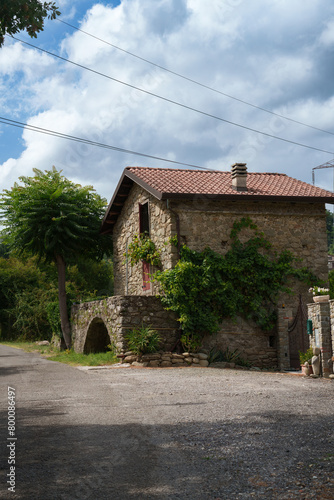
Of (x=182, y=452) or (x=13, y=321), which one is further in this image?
(x=13, y=321)

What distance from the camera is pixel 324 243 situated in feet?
52.0

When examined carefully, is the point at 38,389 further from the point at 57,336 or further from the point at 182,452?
the point at 57,336

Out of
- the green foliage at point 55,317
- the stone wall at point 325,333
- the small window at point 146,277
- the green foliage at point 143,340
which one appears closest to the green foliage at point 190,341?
the green foliage at point 143,340

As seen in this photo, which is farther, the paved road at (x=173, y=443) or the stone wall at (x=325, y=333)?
the stone wall at (x=325, y=333)

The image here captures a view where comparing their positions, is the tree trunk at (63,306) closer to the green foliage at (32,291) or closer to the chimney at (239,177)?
the green foliage at (32,291)

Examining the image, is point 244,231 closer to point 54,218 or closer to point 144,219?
point 144,219

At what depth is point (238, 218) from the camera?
49.8 feet

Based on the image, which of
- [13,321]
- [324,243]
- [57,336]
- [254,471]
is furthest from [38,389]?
[13,321]

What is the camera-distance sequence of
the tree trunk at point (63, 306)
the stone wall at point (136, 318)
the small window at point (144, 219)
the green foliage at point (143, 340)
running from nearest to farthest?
the green foliage at point (143, 340) < the stone wall at point (136, 318) < the small window at point (144, 219) < the tree trunk at point (63, 306)

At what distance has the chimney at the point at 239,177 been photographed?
51.5ft

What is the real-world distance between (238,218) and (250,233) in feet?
1.94

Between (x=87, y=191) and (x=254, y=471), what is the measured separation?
1701cm

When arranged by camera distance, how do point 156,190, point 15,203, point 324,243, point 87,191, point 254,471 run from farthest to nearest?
point 87,191
point 15,203
point 324,243
point 156,190
point 254,471

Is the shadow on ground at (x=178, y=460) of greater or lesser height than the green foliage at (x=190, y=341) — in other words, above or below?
below
